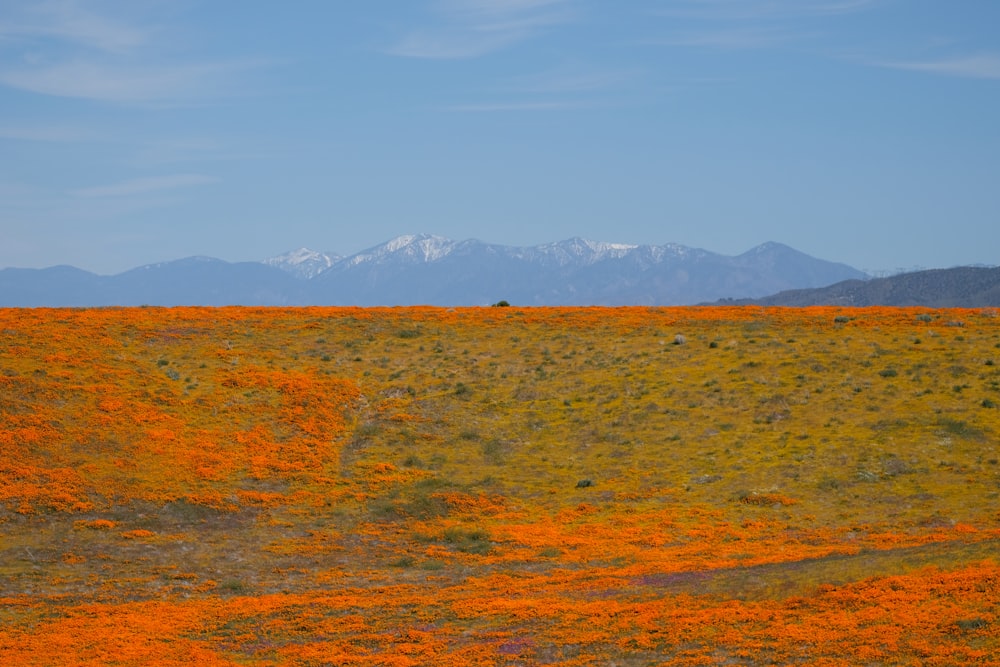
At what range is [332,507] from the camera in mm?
46938

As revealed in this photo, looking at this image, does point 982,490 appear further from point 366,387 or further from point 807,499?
point 366,387

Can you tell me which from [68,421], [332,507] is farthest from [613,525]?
[68,421]

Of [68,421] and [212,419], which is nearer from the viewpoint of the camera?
[68,421]

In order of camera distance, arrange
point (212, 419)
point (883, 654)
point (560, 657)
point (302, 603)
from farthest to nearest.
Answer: point (212, 419)
point (302, 603)
point (560, 657)
point (883, 654)

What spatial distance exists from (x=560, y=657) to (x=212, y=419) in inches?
1372

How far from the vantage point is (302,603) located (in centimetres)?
3359

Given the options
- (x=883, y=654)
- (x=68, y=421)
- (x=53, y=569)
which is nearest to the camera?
(x=883, y=654)

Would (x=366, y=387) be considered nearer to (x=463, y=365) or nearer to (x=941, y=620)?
(x=463, y=365)

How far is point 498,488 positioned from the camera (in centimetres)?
4972

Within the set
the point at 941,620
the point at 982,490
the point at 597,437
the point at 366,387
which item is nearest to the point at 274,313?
the point at 366,387

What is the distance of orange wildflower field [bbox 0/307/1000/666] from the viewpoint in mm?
27578

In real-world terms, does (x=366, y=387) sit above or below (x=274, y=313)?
below

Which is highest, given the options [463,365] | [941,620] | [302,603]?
[463,365]

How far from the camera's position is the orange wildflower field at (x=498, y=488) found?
27578mm
